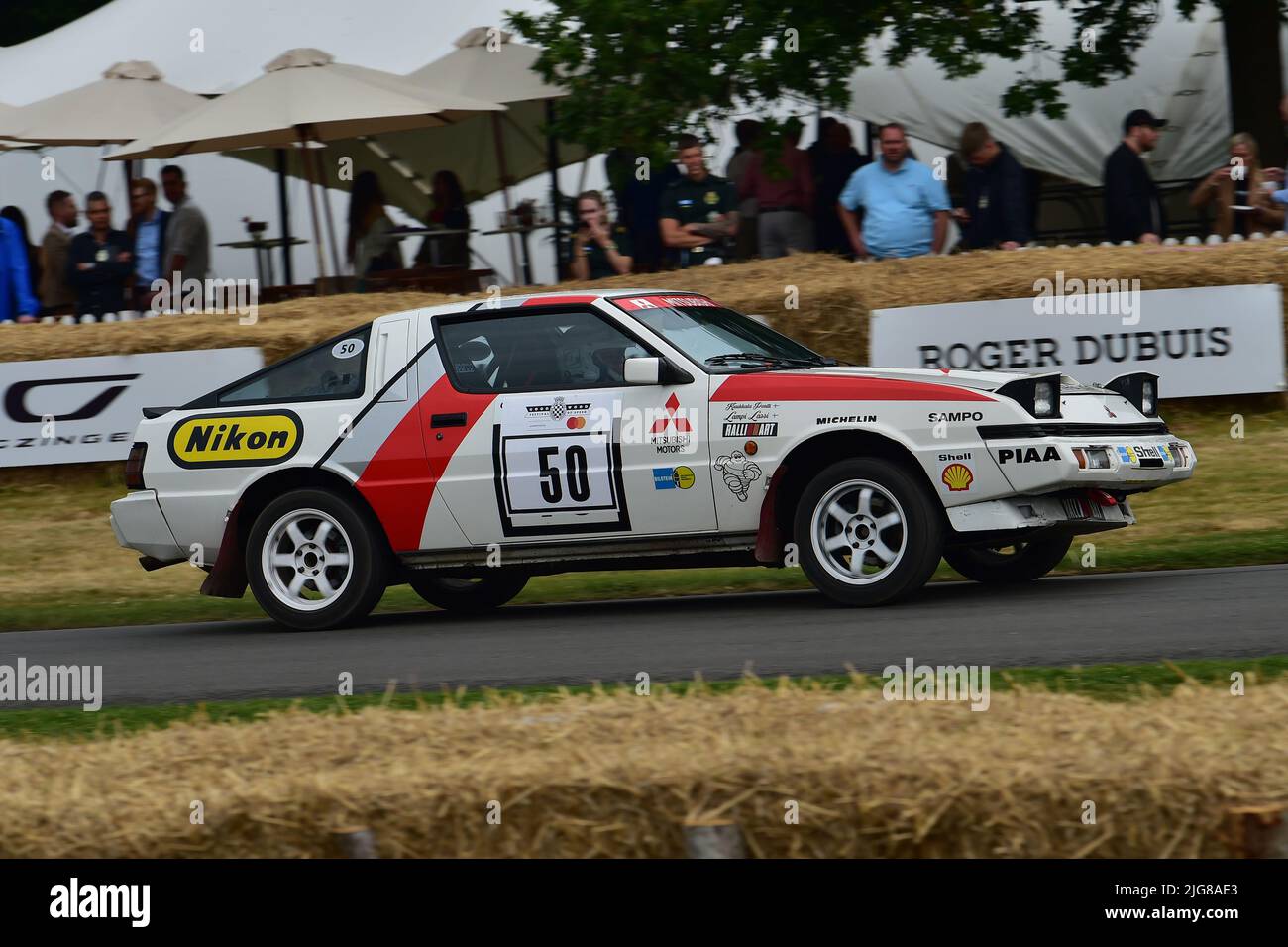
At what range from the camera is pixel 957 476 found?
843 centimetres

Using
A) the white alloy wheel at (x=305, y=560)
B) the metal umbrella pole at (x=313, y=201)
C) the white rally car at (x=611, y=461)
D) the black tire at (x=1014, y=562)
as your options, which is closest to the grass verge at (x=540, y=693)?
the white rally car at (x=611, y=461)

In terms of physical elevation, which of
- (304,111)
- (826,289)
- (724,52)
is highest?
(724,52)

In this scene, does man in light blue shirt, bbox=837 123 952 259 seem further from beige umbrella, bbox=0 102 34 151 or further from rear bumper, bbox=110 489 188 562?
beige umbrella, bbox=0 102 34 151

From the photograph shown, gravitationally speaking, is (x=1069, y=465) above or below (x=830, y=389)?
below

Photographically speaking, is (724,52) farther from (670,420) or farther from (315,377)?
(670,420)

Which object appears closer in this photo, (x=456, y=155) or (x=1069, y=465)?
(x=1069, y=465)

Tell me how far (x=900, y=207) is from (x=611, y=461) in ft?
19.1

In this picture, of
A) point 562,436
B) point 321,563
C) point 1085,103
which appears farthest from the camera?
point 1085,103

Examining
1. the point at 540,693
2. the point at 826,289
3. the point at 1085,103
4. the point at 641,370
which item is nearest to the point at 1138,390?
the point at 641,370

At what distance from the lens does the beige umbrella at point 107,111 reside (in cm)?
1898

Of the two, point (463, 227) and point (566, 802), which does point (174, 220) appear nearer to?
point (463, 227)

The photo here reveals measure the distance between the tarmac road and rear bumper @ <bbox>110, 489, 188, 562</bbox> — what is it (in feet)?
1.56

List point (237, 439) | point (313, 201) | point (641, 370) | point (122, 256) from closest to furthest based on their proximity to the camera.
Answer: point (641, 370)
point (237, 439)
point (122, 256)
point (313, 201)
